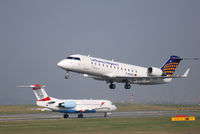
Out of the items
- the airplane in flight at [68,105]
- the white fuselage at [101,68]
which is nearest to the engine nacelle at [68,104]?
the airplane in flight at [68,105]

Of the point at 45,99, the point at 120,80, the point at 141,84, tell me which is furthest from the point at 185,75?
the point at 45,99

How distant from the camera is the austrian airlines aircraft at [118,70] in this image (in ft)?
127

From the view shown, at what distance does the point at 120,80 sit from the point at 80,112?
19158 mm

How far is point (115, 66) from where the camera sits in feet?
140

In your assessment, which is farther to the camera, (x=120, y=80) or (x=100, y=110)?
(x=100, y=110)

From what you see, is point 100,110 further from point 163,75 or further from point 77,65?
point 77,65

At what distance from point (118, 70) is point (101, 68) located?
3.31 m

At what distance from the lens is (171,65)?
168 feet

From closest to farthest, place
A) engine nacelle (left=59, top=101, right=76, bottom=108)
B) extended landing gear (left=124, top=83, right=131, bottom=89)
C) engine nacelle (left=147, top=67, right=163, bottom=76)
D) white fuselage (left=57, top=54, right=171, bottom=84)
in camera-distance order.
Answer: white fuselage (left=57, top=54, right=171, bottom=84) < extended landing gear (left=124, top=83, right=131, bottom=89) < engine nacelle (left=147, top=67, right=163, bottom=76) < engine nacelle (left=59, top=101, right=76, bottom=108)

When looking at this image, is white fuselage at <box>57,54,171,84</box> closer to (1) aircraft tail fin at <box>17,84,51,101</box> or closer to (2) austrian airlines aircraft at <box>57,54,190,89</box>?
(2) austrian airlines aircraft at <box>57,54,190,89</box>

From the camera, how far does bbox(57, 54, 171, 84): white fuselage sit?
3850cm

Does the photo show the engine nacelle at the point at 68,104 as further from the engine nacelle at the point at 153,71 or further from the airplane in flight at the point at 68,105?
the engine nacelle at the point at 153,71

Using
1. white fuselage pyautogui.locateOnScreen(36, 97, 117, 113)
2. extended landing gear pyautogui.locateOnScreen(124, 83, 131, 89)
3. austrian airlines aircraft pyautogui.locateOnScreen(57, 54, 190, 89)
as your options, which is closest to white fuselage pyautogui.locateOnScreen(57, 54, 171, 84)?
austrian airlines aircraft pyautogui.locateOnScreen(57, 54, 190, 89)

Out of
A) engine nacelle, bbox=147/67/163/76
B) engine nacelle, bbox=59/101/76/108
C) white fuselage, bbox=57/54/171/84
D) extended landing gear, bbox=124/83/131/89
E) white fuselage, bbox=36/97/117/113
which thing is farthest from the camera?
white fuselage, bbox=36/97/117/113
